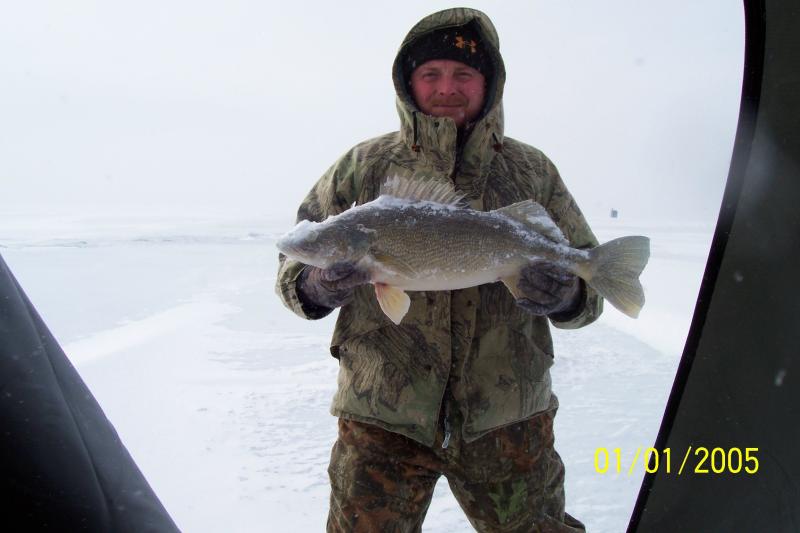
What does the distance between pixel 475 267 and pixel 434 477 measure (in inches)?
34.8

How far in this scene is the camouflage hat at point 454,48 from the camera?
237 cm

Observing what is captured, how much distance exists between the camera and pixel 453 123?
2.17 metres

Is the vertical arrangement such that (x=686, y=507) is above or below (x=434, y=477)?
below

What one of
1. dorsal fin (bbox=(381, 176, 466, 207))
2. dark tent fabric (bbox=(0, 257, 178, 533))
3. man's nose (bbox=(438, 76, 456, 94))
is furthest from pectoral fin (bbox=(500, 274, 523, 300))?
dark tent fabric (bbox=(0, 257, 178, 533))

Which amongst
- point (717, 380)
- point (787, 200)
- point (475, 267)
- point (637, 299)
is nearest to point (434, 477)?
point (475, 267)

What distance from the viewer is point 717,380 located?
2357mm

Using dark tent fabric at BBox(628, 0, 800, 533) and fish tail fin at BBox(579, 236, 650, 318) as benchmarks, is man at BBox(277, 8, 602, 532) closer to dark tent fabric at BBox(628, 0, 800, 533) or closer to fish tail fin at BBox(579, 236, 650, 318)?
fish tail fin at BBox(579, 236, 650, 318)

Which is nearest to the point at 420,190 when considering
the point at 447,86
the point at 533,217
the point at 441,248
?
the point at 441,248

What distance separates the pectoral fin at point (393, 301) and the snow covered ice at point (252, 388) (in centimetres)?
169

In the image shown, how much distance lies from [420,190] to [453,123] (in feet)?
1.05

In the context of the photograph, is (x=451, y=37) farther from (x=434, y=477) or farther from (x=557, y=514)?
(x=557, y=514)

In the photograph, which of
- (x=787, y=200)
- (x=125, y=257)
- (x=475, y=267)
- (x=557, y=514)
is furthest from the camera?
(x=125, y=257)

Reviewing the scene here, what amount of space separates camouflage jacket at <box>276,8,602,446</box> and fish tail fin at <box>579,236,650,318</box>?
0.19m
